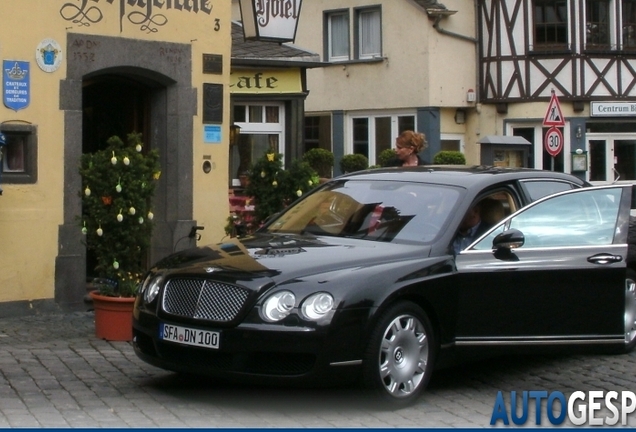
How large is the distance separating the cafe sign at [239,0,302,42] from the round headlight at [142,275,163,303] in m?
6.71

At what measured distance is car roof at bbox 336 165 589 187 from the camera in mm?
8891

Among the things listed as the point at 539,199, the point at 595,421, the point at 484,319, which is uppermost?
the point at 539,199

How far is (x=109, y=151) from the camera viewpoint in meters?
10.9

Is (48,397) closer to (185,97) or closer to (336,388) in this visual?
(336,388)

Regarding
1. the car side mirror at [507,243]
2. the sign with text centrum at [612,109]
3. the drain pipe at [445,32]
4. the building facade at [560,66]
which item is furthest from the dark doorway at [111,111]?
the sign with text centrum at [612,109]

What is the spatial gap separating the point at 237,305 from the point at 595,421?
2377mm

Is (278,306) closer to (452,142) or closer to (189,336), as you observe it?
(189,336)

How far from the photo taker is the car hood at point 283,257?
25.2 feet

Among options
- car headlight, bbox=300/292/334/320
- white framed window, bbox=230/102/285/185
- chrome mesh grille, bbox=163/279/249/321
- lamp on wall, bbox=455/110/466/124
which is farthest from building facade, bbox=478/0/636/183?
car headlight, bbox=300/292/334/320

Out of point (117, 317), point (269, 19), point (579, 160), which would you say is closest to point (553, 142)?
point (579, 160)

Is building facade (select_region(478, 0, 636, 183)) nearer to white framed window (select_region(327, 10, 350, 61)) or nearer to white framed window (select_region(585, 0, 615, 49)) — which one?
white framed window (select_region(585, 0, 615, 49))

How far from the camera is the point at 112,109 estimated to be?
14.2 meters

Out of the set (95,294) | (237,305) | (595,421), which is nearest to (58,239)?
(95,294)

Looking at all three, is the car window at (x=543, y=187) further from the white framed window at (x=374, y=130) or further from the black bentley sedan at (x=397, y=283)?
the white framed window at (x=374, y=130)
